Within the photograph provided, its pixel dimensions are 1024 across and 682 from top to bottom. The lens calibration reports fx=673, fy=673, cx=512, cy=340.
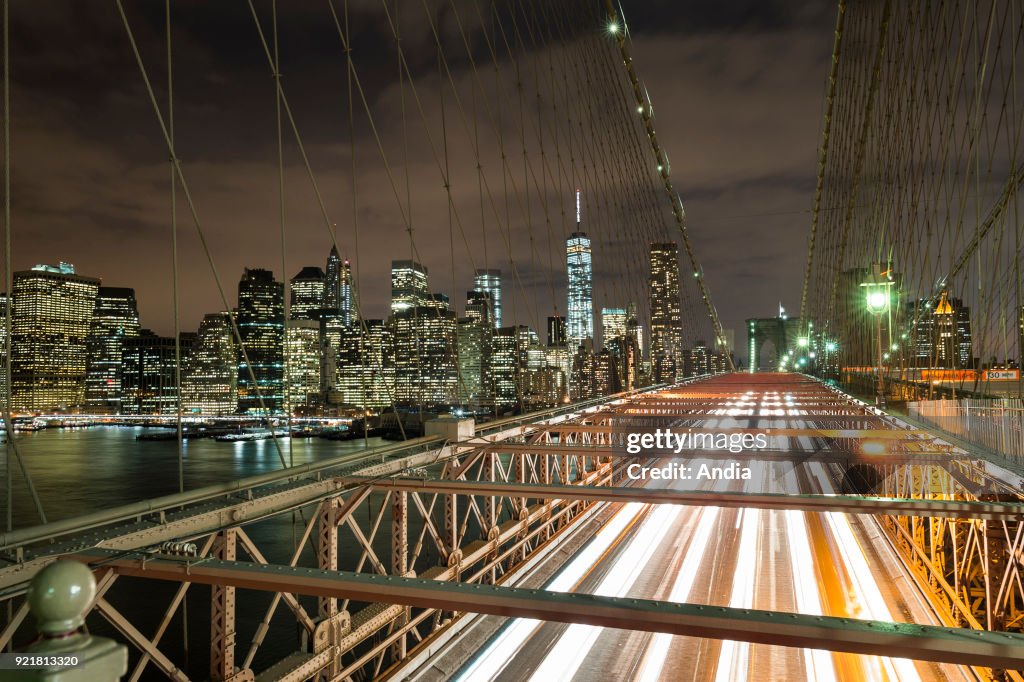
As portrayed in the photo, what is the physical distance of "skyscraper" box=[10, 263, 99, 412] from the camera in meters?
14.1

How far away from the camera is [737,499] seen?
6.38m

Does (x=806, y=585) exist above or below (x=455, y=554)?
below

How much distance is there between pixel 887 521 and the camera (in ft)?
52.1

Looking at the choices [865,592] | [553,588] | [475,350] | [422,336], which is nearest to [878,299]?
[865,592]

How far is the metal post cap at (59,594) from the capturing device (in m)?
1.71

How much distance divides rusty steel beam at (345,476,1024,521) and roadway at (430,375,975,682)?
94.8 inches

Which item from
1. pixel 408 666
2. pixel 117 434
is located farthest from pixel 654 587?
pixel 117 434

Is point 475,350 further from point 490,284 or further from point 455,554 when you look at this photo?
point 455,554

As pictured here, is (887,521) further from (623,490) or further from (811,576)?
(623,490)

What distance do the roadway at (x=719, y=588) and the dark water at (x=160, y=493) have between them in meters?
4.07

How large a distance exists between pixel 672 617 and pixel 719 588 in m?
9.35

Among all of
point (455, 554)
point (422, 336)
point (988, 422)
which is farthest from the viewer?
point (422, 336)

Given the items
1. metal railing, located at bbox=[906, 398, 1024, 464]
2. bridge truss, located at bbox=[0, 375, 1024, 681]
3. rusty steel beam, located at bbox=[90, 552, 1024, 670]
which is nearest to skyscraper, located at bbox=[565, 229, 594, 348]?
bridge truss, located at bbox=[0, 375, 1024, 681]

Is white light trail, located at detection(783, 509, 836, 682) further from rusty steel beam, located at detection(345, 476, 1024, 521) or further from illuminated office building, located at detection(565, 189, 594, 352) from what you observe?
illuminated office building, located at detection(565, 189, 594, 352)
